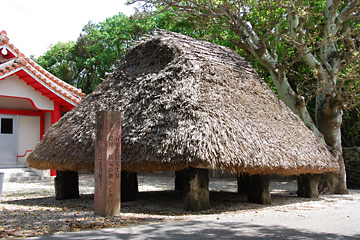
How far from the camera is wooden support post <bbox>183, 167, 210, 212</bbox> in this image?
23.2 feet

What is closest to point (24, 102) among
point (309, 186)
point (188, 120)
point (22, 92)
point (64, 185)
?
point (22, 92)

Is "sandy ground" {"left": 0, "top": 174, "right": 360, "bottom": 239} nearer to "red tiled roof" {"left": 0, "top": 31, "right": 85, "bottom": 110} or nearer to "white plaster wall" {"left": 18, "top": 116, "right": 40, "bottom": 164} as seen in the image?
"red tiled roof" {"left": 0, "top": 31, "right": 85, "bottom": 110}

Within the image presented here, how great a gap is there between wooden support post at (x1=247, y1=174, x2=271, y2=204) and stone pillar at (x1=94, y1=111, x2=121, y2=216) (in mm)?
3569

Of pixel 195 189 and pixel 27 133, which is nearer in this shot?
pixel 195 189

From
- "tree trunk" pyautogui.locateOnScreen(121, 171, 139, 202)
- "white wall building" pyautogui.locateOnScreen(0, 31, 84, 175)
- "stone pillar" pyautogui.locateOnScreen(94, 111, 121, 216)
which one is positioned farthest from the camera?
"white wall building" pyautogui.locateOnScreen(0, 31, 84, 175)

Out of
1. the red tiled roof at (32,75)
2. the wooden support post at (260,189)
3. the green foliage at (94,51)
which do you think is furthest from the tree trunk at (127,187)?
the green foliage at (94,51)

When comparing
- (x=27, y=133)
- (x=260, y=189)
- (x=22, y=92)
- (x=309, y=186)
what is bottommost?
(x=309, y=186)

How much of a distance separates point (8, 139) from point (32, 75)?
3262 mm

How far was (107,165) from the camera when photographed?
20.9 feet

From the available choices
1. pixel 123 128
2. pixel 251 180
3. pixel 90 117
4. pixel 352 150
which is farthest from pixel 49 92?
pixel 352 150

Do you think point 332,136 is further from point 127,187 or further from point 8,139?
point 8,139

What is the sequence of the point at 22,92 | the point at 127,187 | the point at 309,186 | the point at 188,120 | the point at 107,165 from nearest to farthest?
the point at 107,165, the point at 188,120, the point at 127,187, the point at 309,186, the point at 22,92

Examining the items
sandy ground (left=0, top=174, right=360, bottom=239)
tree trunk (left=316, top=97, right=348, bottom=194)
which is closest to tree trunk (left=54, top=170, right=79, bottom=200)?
sandy ground (left=0, top=174, right=360, bottom=239)

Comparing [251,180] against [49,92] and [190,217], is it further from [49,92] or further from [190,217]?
[49,92]
